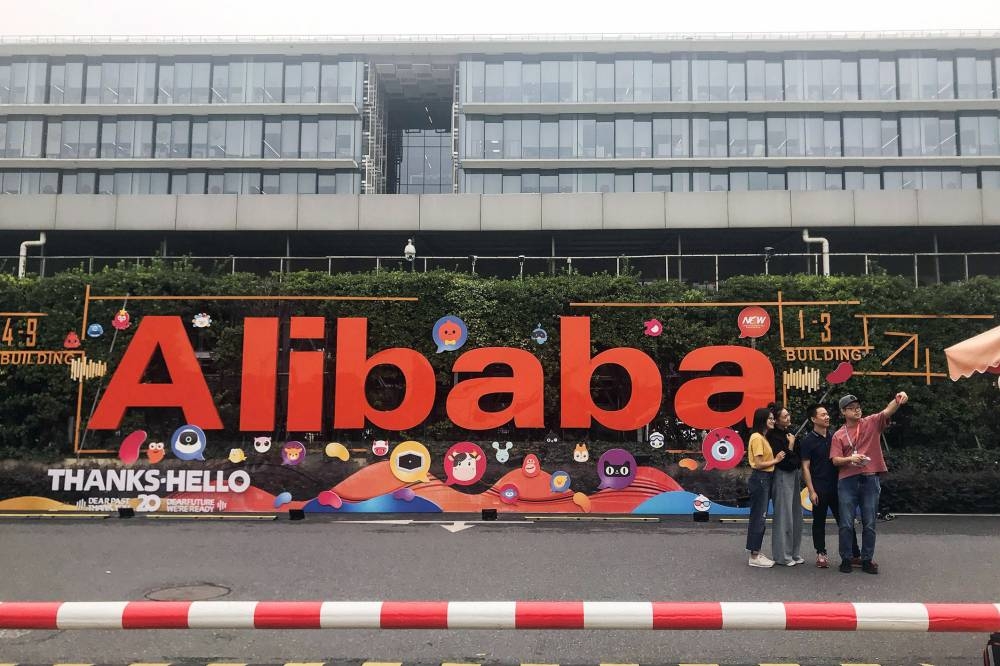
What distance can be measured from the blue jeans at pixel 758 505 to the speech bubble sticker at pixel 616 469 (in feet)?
10.5

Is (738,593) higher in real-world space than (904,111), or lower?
lower

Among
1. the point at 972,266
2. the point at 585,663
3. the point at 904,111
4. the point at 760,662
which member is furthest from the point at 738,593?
the point at 904,111

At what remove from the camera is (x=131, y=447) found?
11.2m

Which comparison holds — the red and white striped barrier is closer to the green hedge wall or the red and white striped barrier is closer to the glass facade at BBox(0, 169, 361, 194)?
the green hedge wall

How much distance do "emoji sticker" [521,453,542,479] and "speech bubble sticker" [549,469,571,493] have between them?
0.85 ft

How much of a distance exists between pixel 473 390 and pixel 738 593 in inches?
226

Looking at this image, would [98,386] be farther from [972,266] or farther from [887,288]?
[972,266]

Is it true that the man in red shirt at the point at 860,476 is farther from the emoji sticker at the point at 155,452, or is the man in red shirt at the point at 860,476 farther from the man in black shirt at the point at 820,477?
the emoji sticker at the point at 155,452

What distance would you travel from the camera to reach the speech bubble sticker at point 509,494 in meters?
11.0

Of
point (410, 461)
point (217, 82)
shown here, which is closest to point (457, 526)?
point (410, 461)

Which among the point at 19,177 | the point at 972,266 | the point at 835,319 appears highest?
the point at 19,177

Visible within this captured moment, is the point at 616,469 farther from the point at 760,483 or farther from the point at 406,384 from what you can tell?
the point at 406,384

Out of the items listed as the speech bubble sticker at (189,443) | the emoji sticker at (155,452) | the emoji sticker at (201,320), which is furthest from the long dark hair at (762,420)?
the emoji sticker at (155,452)

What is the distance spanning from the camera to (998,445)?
1145cm
